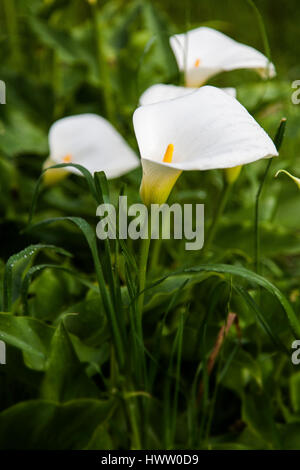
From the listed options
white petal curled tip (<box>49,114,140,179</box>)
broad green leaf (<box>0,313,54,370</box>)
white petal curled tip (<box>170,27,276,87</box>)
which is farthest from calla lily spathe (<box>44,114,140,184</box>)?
broad green leaf (<box>0,313,54,370</box>)

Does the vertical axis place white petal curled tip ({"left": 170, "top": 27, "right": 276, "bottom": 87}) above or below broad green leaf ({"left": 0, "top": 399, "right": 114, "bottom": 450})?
above

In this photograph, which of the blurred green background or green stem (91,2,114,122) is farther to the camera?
green stem (91,2,114,122)

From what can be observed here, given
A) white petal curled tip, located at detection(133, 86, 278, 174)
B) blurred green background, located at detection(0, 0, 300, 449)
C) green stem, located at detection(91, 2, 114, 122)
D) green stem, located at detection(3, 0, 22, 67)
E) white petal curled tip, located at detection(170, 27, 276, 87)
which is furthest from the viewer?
green stem, located at detection(3, 0, 22, 67)

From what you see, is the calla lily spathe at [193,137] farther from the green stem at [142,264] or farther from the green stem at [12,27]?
the green stem at [12,27]

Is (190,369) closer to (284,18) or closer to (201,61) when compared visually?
(201,61)

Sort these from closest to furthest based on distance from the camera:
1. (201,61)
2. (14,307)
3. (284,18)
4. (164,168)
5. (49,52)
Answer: (164,168) → (14,307) → (201,61) → (49,52) → (284,18)

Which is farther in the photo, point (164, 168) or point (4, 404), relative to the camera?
point (4, 404)

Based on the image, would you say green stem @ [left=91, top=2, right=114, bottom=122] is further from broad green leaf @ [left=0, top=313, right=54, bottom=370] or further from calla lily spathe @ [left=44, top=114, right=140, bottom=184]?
broad green leaf @ [left=0, top=313, right=54, bottom=370]

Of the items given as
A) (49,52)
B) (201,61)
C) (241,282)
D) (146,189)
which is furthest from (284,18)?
(146,189)
